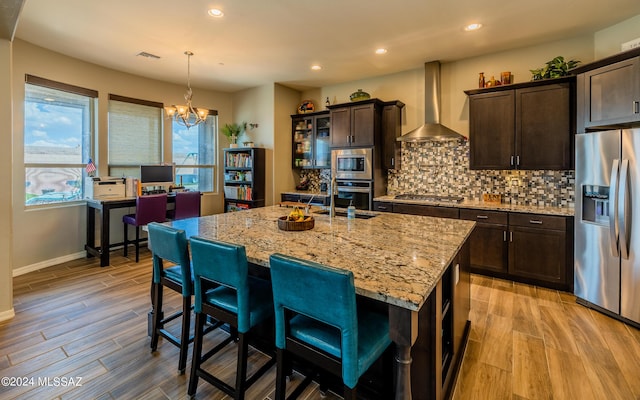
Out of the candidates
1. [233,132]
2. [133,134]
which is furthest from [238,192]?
[133,134]

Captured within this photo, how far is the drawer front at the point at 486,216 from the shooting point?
3.67 m

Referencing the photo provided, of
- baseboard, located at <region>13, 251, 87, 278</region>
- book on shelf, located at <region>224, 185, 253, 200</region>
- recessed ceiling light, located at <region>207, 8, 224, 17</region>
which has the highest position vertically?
recessed ceiling light, located at <region>207, 8, 224, 17</region>

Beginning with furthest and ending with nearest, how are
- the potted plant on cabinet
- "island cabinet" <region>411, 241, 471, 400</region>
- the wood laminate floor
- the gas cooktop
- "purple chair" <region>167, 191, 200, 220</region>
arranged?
the potted plant on cabinet
"purple chair" <region>167, 191, 200, 220</region>
the gas cooktop
the wood laminate floor
"island cabinet" <region>411, 241, 471, 400</region>

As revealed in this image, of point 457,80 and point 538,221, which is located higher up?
point 457,80

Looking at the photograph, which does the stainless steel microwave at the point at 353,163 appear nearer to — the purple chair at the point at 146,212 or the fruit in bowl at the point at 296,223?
the fruit in bowl at the point at 296,223

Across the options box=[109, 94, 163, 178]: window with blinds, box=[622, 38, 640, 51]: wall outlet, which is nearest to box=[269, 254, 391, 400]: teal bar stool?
box=[622, 38, 640, 51]: wall outlet

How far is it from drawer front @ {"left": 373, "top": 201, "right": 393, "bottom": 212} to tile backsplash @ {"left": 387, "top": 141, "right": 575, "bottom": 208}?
2.05 ft

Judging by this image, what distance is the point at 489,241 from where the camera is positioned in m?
3.77

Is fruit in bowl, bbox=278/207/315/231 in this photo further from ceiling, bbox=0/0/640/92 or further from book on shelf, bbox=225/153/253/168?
book on shelf, bbox=225/153/253/168

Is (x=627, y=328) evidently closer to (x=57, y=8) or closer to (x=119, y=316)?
(x=119, y=316)

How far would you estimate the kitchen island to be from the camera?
1.23 meters

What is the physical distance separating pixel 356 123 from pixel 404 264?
3.71 metres

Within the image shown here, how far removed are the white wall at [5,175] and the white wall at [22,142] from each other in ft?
3.22

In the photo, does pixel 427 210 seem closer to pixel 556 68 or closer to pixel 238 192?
pixel 556 68
